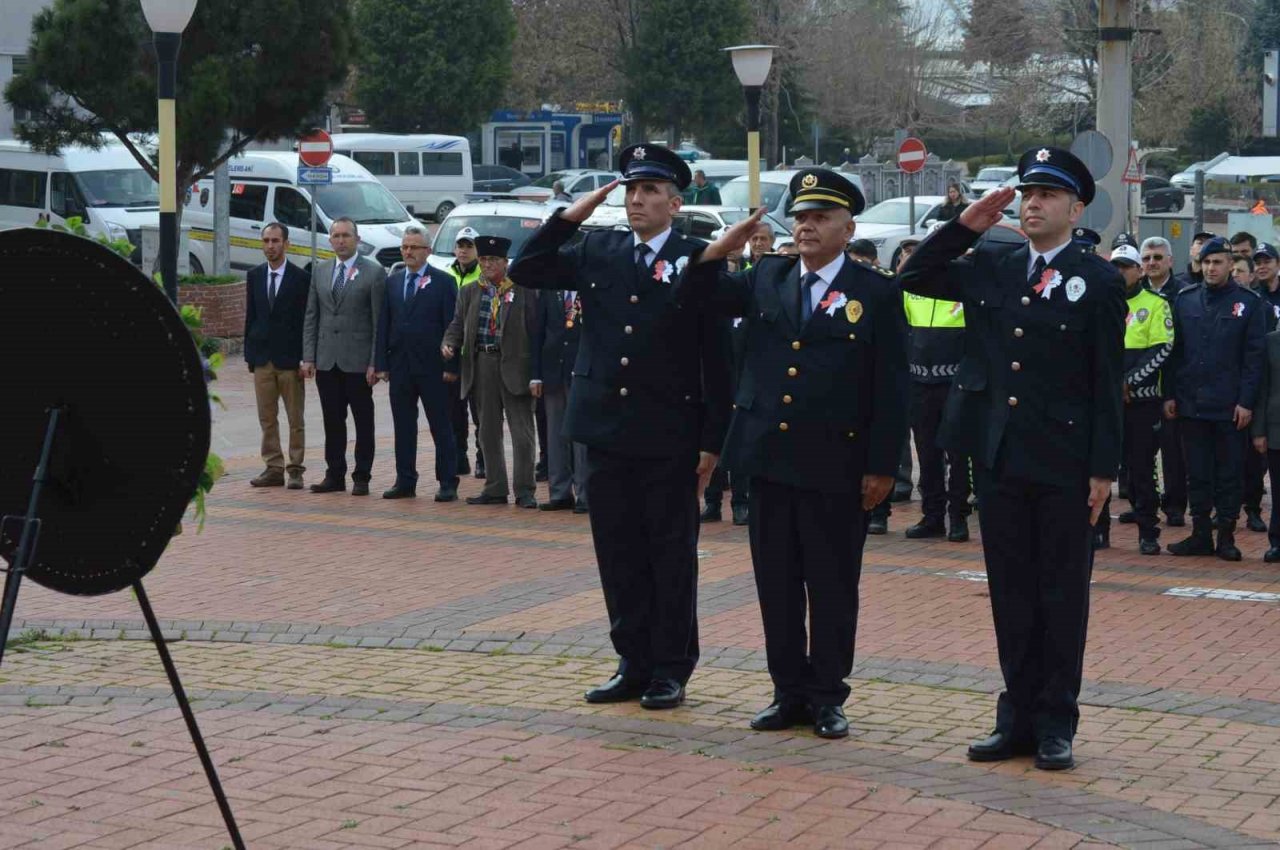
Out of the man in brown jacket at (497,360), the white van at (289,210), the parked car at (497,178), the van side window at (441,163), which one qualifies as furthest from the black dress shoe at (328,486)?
the parked car at (497,178)

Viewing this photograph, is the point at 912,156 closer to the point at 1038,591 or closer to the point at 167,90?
the point at 167,90

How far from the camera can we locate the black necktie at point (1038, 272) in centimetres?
643

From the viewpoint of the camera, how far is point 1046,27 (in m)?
54.6

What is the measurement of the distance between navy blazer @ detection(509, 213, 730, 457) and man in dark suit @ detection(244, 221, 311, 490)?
748 centimetres

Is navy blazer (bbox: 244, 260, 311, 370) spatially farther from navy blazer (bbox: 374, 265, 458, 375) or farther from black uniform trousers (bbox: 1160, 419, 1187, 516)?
black uniform trousers (bbox: 1160, 419, 1187, 516)

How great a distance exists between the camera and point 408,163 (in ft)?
161

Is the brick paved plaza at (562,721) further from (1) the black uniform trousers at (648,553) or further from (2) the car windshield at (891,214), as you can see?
(2) the car windshield at (891,214)

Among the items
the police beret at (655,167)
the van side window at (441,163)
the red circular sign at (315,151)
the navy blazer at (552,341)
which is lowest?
the navy blazer at (552,341)

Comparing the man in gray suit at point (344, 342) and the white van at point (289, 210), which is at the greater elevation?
the white van at point (289, 210)

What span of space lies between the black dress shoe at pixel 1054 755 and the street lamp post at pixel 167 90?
27.2 feet

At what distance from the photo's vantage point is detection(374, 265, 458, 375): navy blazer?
14.1m

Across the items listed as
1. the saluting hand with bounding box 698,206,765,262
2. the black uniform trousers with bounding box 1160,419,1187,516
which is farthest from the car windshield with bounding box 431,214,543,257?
the saluting hand with bounding box 698,206,765,262

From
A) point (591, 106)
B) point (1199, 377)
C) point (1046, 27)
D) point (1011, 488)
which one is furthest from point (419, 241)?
point (591, 106)

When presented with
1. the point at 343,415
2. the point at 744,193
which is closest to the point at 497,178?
the point at 744,193
